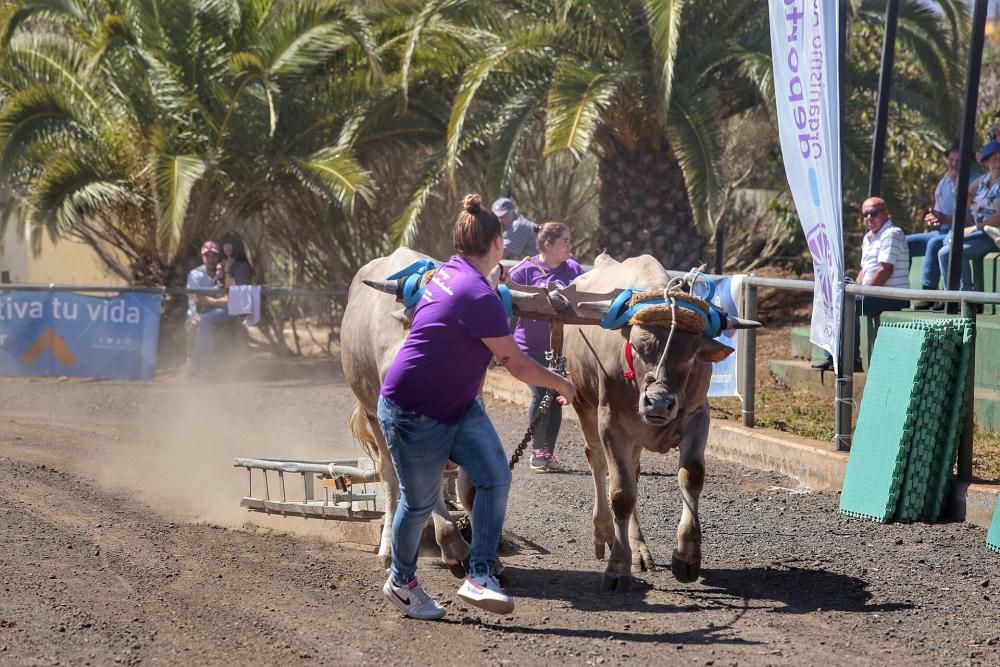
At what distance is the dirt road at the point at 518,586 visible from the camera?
18.6 feet

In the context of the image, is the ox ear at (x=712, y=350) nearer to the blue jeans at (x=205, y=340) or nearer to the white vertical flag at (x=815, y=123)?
the white vertical flag at (x=815, y=123)

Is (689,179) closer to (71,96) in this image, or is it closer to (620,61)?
(620,61)

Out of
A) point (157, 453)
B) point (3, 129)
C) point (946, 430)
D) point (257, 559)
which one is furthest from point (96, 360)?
point (946, 430)

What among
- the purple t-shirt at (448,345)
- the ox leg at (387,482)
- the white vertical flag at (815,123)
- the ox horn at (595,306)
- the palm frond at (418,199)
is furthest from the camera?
the palm frond at (418,199)

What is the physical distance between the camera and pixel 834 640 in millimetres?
5879

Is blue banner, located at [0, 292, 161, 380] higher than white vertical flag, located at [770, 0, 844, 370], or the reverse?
white vertical flag, located at [770, 0, 844, 370]

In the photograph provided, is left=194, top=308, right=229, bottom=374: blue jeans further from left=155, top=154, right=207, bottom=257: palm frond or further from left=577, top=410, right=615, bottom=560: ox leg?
left=577, top=410, right=615, bottom=560: ox leg

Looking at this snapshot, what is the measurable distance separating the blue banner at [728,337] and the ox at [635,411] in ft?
10.3

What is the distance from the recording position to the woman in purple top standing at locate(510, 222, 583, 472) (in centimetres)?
977

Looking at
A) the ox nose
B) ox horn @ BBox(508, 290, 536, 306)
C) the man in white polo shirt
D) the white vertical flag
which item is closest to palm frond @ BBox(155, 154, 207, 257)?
the man in white polo shirt

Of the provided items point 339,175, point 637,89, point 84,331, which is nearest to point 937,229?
point 637,89

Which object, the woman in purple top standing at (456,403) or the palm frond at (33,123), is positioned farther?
the palm frond at (33,123)

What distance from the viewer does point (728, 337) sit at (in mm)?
11250

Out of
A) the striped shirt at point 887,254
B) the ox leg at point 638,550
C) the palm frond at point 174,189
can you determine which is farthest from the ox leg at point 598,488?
the palm frond at point 174,189
